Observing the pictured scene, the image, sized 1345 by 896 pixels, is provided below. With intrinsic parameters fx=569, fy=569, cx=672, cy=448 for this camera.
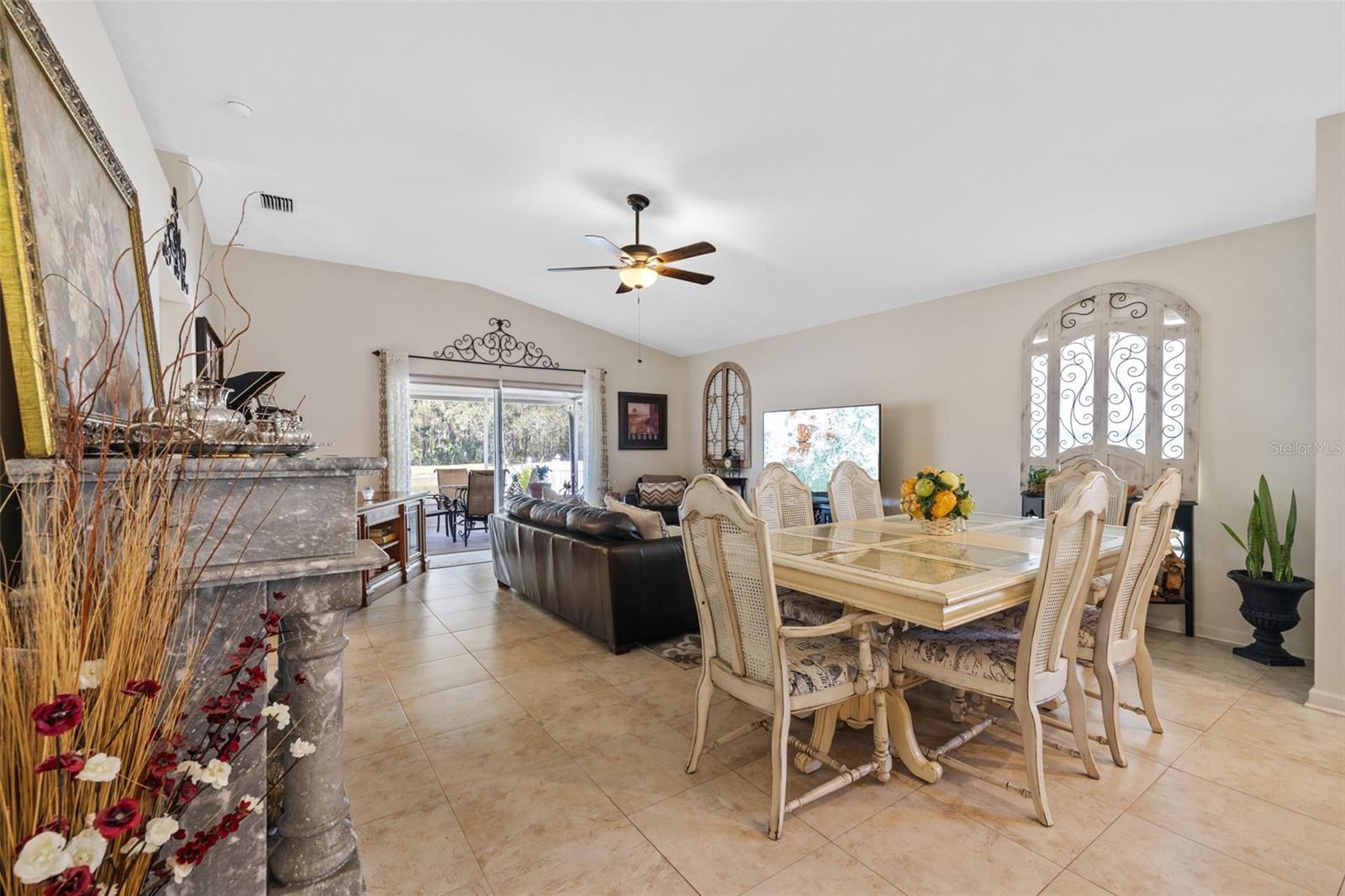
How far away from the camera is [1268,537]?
118 inches

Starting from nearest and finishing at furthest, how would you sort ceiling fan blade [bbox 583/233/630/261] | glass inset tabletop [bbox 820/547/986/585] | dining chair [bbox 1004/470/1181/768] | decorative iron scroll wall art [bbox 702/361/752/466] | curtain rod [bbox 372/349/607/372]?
glass inset tabletop [bbox 820/547/986/585] → dining chair [bbox 1004/470/1181/768] → ceiling fan blade [bbox 583/233/630/261] → curtain rod [bbox 372/349/607/372] → decorative iron scroll wall art [bbox 702/361/752/466]

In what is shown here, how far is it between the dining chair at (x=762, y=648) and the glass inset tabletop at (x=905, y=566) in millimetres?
177

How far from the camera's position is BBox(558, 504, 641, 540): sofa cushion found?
11.1ft

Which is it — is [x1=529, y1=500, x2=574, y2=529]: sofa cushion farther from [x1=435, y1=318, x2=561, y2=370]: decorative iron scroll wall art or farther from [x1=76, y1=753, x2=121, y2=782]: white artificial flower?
[x1=76, y1=753, x2=121, y2=782]: white artificial flower

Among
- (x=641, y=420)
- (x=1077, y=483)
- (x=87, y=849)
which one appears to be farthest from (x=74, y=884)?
(x=641, y=420)

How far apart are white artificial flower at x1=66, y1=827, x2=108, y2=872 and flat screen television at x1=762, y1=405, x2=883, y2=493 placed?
4.98 m

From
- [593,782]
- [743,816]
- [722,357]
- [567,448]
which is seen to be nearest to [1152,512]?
[743,816]

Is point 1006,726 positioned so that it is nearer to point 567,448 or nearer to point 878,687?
point 878,687

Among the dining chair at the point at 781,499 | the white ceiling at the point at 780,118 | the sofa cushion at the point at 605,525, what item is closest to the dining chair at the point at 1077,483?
the dining chair at the point at 781,499

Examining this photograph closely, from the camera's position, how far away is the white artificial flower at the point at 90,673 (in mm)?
792

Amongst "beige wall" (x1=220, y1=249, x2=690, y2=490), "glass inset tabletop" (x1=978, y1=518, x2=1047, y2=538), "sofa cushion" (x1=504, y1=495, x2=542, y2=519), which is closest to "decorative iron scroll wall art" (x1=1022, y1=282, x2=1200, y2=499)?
"glass inset tabletop" (x1=978, y1=518, x2=1047, y2=538)

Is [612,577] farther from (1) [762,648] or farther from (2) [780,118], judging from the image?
(2) [780,118]

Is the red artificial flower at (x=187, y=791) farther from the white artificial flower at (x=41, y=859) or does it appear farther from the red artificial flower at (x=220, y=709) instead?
the white artificial flower at (x=41, y=859)

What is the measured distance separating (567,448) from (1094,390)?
17.6 ft
